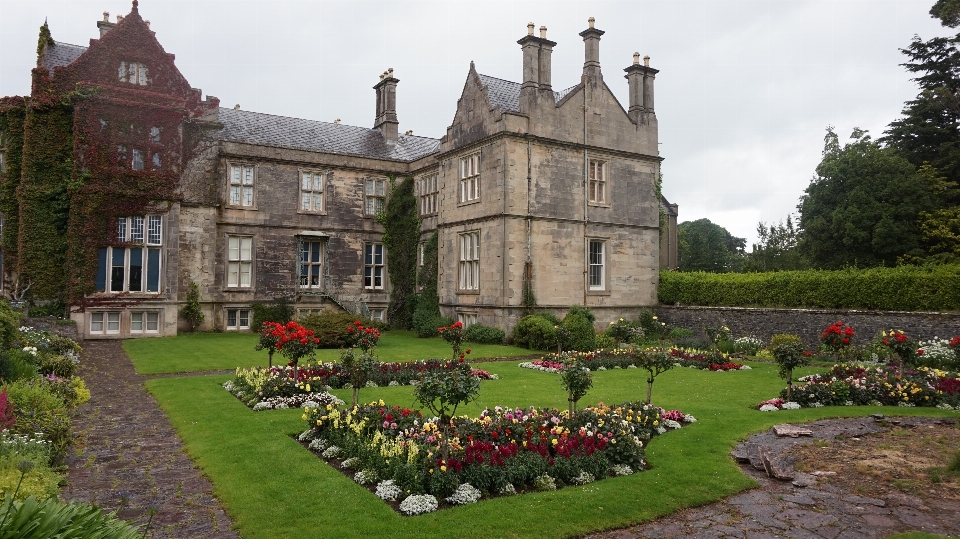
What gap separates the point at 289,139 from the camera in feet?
111

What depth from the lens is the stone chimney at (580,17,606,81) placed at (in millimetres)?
28453

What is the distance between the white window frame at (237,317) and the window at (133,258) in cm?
356

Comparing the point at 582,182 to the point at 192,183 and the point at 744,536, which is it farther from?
the point at 744,536

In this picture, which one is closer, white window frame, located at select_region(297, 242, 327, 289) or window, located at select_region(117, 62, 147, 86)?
window, located at select_region(117, 62, 147, 86)

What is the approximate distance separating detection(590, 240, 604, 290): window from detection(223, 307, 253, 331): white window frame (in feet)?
55.9

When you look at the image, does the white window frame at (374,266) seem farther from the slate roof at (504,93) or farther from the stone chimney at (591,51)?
the stone chimney at (591,51)

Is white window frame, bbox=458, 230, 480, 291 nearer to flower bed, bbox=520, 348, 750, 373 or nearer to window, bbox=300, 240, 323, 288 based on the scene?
flower bed, bbox=520, 348, 750, 373

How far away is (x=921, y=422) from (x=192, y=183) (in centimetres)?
2930

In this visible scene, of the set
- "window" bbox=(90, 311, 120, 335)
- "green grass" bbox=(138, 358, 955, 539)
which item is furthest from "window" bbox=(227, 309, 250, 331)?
"green grass" bbox=(138, 358, 955, 539)

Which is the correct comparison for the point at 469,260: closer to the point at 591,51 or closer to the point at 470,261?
the point at 470,261

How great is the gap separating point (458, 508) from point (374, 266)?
27.6 m

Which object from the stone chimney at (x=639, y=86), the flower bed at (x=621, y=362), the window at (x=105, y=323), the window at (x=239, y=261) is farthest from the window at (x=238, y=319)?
the stone chimney at (x=639, y=86)

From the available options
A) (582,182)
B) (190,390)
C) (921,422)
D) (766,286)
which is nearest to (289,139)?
(582,182)

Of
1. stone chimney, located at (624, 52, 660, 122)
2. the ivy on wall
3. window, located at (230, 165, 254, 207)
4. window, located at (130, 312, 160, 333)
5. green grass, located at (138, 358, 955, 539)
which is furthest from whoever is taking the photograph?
the ivy on wall
